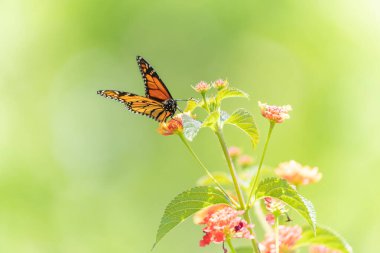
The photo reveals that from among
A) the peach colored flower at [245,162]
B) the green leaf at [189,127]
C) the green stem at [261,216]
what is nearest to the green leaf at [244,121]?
the green leaf at [189,127]

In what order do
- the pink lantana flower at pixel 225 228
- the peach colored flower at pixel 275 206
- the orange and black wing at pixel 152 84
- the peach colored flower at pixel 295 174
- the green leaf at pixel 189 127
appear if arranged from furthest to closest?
1. the orange and black wing at pixel 152 84
2. the peach colored flower at pixel 295 174
3. the peach colored flower at pixel 275 206
4. the pink lantana flower at pixel 225 228
5. the green leaf at pixel 189 127

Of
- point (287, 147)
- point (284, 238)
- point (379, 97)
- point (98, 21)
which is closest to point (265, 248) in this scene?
point (284, 238)

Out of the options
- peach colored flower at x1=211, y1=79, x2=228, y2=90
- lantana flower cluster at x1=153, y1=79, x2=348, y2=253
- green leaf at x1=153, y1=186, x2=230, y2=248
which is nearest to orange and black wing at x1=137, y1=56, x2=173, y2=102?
lantana flower cluster at x1=153, y1=79, x2=348, y2=253

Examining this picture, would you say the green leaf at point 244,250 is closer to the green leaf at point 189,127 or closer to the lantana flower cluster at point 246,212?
the lantana flower cluster at point 246,212

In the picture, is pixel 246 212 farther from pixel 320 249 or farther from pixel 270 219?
pixel 320 249

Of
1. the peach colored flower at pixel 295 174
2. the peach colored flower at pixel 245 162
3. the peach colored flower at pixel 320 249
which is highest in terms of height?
the peach colored flower at pixel 245 162

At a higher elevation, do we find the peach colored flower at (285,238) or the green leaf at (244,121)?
the green leaf at (244,121)

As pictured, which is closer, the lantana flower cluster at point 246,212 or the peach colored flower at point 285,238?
the lantana flower cluster at point 246,212
